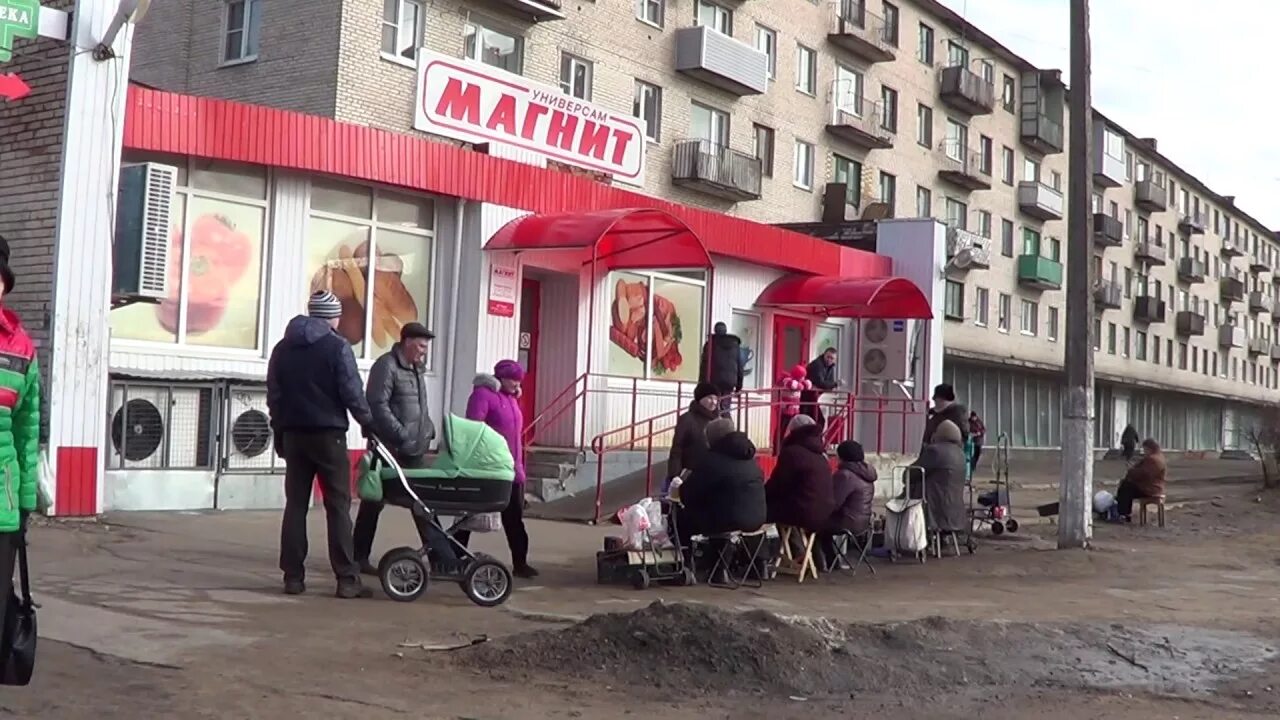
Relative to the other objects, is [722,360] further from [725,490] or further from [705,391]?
[725,490]

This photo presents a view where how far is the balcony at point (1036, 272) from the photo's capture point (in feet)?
165

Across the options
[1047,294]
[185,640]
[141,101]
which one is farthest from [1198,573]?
[1047,294]

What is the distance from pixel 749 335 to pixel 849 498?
34.2 feet

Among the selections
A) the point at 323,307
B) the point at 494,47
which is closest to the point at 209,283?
the point at 323,307

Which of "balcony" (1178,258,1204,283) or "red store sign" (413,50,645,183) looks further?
"balcony" (1178,258,1204,283)

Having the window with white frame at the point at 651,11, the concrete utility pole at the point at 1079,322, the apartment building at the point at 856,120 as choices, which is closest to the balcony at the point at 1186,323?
the apartment building at the point at 856,120

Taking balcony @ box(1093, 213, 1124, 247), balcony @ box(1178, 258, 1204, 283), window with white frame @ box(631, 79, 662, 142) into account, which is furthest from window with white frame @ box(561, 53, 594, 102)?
balcony @ box(1178, 258, 1204, 283)

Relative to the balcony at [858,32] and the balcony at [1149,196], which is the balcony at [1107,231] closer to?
the balcony at [1149,196]

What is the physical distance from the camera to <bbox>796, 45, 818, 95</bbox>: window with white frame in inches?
1533

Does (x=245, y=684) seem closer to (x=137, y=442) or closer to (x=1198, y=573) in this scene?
(x=137, y=442)

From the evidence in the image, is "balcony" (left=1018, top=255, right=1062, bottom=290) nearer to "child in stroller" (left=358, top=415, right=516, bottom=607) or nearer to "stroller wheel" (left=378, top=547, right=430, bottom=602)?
"child in stroller" (left=358, top=415, right=516, bottom=607)

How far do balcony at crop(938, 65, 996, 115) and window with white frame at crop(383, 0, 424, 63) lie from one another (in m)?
24.4

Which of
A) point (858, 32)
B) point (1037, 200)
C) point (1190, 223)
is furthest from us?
point (1190, 223)

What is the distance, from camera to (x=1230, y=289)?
7744 centimetres
